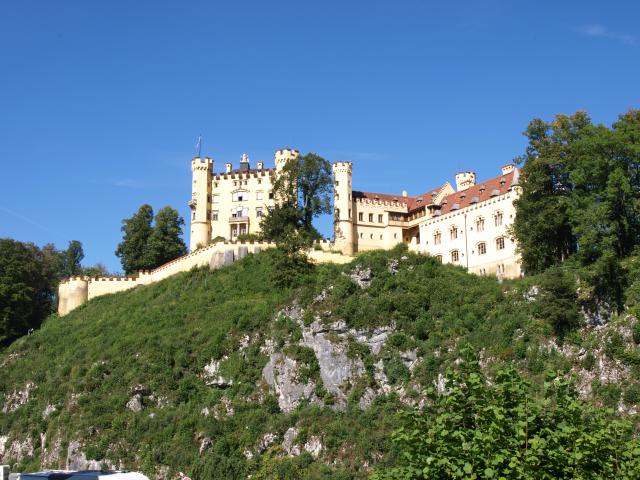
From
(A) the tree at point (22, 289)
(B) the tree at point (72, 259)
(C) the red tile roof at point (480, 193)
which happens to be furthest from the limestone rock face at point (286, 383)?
→ (B) the tree at point (72, 259)

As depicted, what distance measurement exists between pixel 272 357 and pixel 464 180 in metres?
37.5

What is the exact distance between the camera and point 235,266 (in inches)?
2977

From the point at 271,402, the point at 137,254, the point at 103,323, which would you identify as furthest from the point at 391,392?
the point at 137,254

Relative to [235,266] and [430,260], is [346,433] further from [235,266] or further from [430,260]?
[235,266]

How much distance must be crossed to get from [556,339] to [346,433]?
14.0 metres

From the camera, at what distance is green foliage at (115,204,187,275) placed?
90625 mm

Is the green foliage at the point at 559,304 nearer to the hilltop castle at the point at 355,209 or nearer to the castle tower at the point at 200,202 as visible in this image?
the hilltop castle at the point at 355,209

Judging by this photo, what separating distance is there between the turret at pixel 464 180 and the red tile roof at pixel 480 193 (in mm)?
6025

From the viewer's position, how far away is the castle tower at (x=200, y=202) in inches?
3381

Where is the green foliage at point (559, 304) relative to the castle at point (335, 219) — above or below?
below

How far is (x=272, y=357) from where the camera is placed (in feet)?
193

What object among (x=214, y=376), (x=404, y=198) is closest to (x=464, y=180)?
(x=404, y=198)

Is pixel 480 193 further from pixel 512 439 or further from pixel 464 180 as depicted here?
pixel 512 439

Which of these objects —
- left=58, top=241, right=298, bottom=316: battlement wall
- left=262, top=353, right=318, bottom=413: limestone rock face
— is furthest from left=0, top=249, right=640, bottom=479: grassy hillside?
left=58, top=241, right=298, bottom=316: battlement wall
